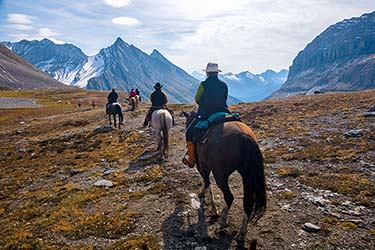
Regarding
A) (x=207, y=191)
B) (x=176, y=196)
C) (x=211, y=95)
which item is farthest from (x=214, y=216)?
(x=211, y=95)

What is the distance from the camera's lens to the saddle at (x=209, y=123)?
1123cm

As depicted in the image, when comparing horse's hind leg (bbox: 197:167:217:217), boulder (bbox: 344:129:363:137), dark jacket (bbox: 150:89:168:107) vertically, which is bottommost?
horse's hind leg (bbox: 197:167:217:217)

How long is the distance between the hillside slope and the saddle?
9.62ft

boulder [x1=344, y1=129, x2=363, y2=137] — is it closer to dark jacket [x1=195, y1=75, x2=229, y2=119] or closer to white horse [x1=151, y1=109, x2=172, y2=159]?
white horse [x1=151, y1=109, x2=172, y2=159]

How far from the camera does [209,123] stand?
11.5 metres

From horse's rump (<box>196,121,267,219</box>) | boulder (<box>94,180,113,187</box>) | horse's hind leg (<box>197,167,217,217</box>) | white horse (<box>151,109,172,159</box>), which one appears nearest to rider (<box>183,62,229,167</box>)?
horse's hind leg (<box>197,167,217,217</box>)

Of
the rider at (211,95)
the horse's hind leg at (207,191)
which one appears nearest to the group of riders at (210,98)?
the rider at (211,95)

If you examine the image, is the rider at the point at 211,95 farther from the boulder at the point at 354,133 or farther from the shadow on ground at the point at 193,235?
the boulder at the point at 354,133

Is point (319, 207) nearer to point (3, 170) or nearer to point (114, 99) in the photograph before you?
point (3, 170)

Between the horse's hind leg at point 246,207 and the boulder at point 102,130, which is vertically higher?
the horse's hind leg at point 246,207

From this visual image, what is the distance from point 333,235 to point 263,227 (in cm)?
216

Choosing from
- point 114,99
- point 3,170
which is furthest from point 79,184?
point 114,99

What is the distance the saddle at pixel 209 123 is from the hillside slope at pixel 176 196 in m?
2.93

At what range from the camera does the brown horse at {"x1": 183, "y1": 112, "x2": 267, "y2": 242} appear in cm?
950
